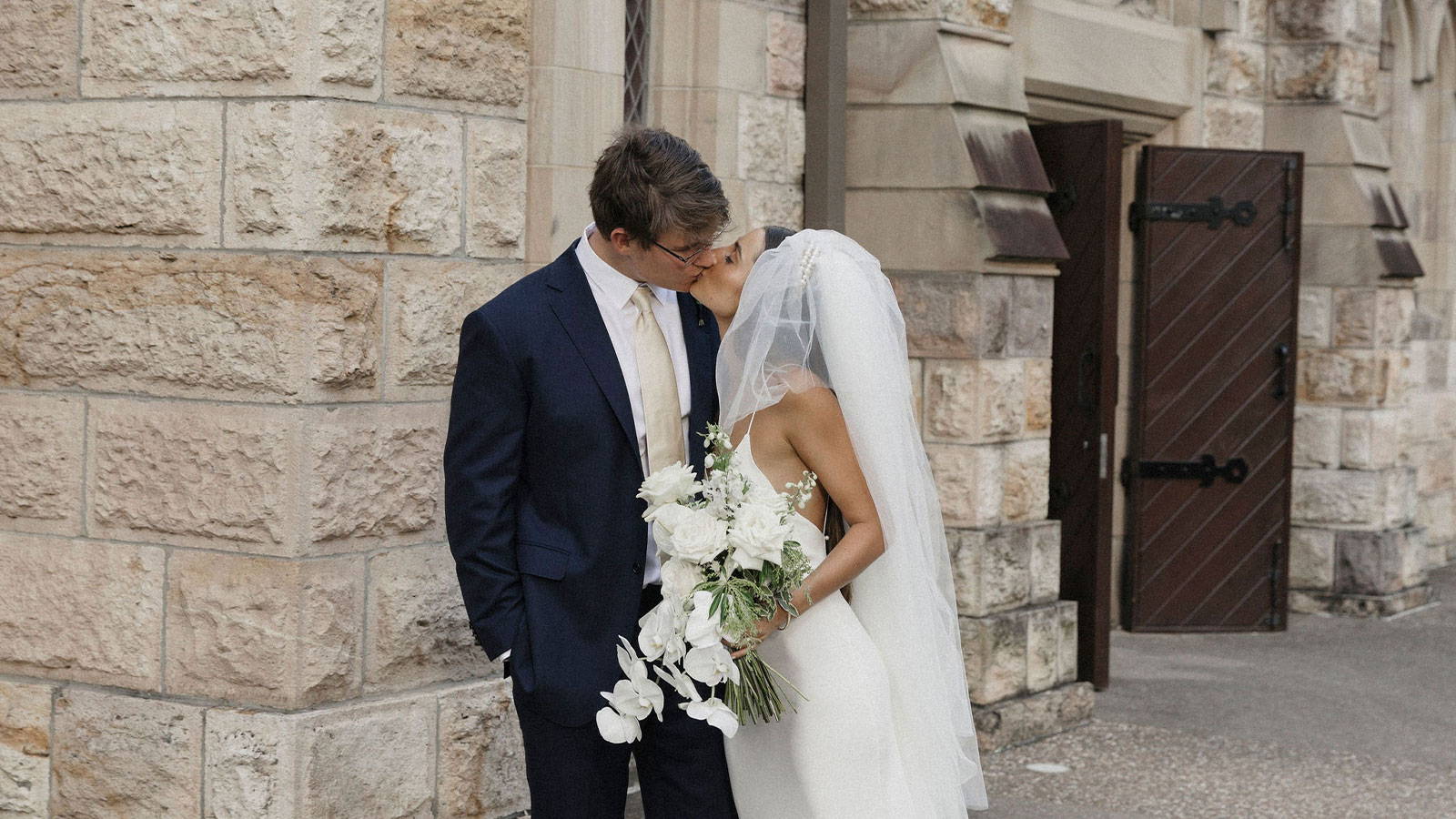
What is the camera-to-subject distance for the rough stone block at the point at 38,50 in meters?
4.22

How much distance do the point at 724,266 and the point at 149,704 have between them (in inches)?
70.7

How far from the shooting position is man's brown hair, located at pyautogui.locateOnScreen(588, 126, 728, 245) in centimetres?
321

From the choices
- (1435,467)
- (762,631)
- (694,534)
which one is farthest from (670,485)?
(1435,467)

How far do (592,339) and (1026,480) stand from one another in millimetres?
3958

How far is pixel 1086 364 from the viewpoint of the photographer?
25.1 feet

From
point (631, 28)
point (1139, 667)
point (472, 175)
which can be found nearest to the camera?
point (472, 175)

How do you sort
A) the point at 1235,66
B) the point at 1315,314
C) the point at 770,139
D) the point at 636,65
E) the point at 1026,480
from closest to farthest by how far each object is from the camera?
1. the point at 636,65
2. the point at 770,139
3. the point at 1026,480
4. the point at 1235,66
5. the point at 1315,314

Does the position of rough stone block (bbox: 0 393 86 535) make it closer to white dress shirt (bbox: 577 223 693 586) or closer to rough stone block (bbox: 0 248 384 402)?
rough stone block (bbox: 0 248 384 402)

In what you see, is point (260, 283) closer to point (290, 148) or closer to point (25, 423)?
point (290, 148)

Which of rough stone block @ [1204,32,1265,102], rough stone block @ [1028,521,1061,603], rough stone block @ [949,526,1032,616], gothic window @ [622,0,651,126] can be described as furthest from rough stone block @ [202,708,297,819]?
rough stone block @ [1204,32,1265,102]

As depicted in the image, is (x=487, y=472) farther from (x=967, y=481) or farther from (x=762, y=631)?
(x=967, y=481)

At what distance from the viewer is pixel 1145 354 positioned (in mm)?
9141

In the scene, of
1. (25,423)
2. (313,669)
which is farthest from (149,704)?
(25,423)

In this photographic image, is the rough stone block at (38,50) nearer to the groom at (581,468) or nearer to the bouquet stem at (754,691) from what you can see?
the groom at (581,468)
